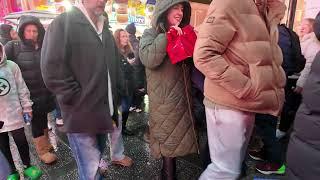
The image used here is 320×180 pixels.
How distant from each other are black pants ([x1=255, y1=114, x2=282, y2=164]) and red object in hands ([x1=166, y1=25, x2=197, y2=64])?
45.4 inches

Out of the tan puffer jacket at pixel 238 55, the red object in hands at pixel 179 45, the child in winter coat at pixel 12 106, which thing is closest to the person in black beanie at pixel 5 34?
the child in winter coat at pixel 12 106

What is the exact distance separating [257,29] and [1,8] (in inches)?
455

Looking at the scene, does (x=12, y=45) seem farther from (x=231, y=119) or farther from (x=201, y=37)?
(x=231, y=119)

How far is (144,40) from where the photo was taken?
2.37 m

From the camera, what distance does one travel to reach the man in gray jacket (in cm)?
204

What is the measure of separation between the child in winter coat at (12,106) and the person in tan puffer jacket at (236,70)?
75.0 inches

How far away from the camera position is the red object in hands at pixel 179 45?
219 centimetres

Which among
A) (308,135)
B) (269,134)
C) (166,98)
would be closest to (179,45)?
(166,98)

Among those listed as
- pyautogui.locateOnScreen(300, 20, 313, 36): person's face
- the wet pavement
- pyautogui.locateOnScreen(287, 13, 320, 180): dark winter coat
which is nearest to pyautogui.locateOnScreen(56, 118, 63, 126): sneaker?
the wet pavement

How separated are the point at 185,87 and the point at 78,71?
3.02ft

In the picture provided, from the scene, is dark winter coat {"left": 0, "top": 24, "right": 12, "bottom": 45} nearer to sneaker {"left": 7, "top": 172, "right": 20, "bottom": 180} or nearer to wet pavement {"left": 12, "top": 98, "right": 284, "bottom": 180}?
wet pavement {"left": 12, "top": 98, "right": 284, "bottom": 180}

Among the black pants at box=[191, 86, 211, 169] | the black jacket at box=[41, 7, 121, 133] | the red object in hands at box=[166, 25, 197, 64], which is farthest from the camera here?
the black pants at box=[191, 86, 211, 169]

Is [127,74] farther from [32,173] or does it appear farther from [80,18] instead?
[80,18]

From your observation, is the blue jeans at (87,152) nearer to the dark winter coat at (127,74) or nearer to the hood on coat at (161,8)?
the hood on coat at (161,8)
